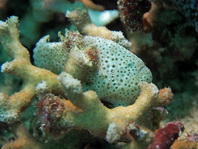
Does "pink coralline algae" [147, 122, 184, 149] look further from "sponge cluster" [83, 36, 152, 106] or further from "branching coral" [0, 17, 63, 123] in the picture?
"branching coral" [0, 17, 63, 123]

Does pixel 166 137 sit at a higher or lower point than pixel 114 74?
lower

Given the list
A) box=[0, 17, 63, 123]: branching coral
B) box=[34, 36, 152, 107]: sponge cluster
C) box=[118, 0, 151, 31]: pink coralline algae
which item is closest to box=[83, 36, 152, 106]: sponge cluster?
box=[34, 36, 152, 107]: sponge cluster

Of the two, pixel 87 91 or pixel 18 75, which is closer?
pixel 87 91

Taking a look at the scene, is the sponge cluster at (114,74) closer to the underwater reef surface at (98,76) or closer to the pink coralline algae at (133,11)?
the underwater reef surface at (98,76)

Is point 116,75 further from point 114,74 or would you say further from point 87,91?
point 87,91

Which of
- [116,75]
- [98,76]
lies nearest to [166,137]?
[116,75]

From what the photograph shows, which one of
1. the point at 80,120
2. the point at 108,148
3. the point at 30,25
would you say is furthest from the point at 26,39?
the point at 108,148

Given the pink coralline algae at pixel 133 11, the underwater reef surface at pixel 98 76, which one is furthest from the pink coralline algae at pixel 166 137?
the pink coralline algae at pixel 133 11
